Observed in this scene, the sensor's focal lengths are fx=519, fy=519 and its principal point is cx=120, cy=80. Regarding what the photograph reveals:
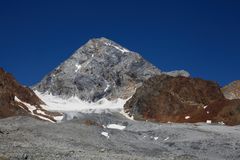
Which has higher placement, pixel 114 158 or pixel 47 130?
pixel 47 130

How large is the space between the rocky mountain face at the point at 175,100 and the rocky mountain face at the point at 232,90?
398 inches

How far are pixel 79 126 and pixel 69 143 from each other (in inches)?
544

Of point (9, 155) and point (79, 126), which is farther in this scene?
point (79, 126)

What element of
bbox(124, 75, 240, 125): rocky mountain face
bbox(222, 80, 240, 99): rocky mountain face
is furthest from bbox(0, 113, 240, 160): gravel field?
bbox(222, 80, 240, 99): rocky mountain face

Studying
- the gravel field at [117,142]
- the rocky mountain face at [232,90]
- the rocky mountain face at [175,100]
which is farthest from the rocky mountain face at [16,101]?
the rocky mountain face at [232,90]

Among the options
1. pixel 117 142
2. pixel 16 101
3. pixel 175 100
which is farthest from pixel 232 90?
pixel 117 142

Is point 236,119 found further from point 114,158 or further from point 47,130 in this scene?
point 114,158

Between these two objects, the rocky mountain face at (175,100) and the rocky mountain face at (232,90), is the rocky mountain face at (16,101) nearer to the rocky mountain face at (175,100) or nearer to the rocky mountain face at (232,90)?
the rocky mountain face at (175,100)

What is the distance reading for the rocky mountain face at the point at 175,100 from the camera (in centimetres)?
13510

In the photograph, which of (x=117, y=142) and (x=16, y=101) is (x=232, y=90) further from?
(x=117, y=142)

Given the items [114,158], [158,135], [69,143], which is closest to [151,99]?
[158,135]

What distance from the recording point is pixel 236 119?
10894 cm

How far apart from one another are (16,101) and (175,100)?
44221 mm

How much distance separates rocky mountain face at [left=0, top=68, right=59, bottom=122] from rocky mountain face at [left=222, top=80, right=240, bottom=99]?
64106 millimetres
